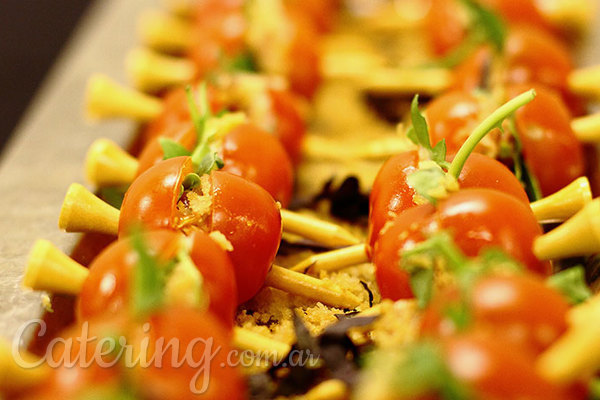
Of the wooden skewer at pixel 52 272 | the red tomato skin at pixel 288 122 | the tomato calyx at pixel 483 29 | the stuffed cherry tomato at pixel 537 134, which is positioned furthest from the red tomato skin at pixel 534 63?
the wooden skewer at pixel 52 272

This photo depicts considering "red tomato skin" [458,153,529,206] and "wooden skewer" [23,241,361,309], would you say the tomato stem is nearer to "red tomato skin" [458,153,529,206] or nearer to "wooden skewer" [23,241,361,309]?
"red tomato skin" [458,153,529,206]

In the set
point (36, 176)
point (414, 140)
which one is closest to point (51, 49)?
point (36, 176)

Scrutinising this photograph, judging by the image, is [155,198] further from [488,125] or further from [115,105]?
[115,105]

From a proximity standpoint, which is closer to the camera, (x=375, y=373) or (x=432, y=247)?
(x=375, y=373)

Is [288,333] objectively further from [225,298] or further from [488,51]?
[488,51]

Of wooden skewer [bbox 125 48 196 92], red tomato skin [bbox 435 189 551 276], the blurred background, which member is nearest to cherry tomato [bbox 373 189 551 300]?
red tomato skin [bbox 435 189 551 276]
